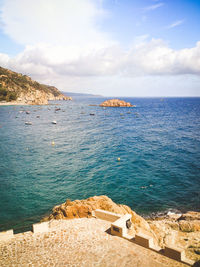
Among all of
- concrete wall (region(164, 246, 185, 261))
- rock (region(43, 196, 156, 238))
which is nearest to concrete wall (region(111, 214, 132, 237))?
rock (region(43, 196, 156, 238))

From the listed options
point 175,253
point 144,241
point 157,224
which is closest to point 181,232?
point 157,224

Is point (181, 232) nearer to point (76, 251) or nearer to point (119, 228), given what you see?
point (119, 228)

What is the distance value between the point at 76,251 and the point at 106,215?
12.3 ft

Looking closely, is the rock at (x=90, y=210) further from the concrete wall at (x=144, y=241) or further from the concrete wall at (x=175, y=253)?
the concrete wall at (x=175, y=253)

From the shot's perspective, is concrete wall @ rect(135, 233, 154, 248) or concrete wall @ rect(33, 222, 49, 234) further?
concrete wall @ rect(33, 222, 49, 234)

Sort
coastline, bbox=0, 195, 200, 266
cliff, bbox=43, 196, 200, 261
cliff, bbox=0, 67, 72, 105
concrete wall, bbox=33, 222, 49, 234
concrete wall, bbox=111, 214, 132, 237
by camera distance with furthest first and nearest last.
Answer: cliff, bbox=0, 67, 72, 105
cliff, bbox=43, 196, 200, 261
coastline, bbox=0, 195, 200, 266
concrete wall, bbox=33, 222, 49, 234
concrete wall, bbox=111, 214, 132, 237

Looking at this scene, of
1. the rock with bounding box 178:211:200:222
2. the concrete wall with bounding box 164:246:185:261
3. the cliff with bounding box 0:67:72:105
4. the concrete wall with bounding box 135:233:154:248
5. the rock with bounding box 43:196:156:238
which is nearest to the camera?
the concrete wall with bounding box 164:246:185:261

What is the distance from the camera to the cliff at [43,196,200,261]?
13.0 m

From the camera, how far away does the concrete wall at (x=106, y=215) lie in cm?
1311

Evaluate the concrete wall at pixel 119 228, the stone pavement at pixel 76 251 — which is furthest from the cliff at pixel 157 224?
the stone pavement at pixel 76 251

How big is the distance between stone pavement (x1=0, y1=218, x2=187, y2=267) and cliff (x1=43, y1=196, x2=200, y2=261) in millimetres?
1823

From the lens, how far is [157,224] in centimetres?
1589

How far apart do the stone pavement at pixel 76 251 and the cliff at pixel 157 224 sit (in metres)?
1.82

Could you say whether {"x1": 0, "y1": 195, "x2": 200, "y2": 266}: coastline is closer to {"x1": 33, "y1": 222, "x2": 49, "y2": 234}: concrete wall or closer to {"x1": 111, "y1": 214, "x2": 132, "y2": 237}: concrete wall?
{"x1": 33, "y1": 222, "x2": 49, "y2": 234}: concrete wall
